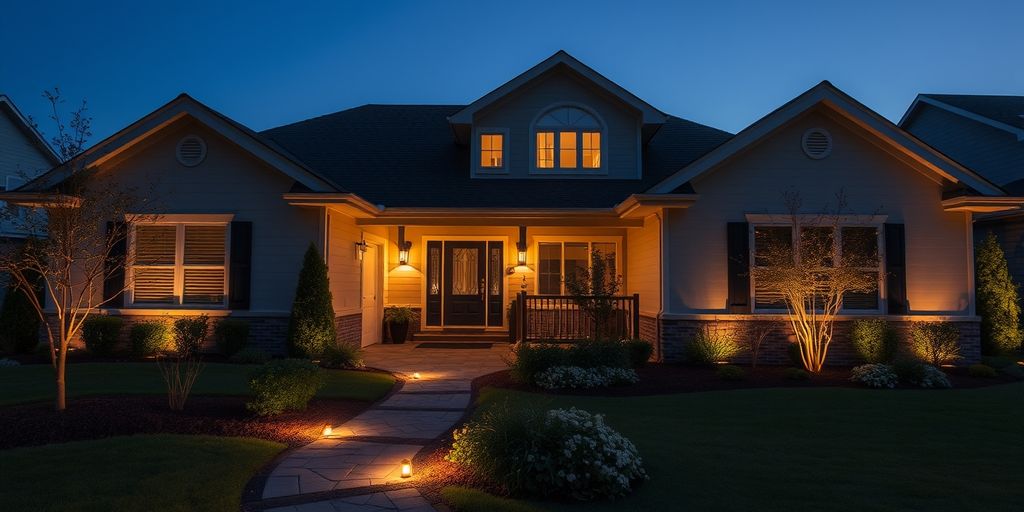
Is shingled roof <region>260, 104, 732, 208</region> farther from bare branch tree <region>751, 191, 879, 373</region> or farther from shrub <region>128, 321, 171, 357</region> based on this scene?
shrub <region>128, 321, 171, 357</region>

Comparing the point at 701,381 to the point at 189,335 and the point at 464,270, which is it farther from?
the point at 189,335

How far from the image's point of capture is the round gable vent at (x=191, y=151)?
10867 mm

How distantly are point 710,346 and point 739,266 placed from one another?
157 centimetres

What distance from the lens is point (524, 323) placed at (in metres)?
11.3

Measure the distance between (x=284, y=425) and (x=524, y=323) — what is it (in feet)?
19.3

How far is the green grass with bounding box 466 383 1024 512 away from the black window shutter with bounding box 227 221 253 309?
18.3ft

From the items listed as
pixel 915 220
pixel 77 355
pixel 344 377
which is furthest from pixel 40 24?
pixel 915 220

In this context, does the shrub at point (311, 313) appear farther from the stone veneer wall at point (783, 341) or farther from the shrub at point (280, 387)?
the stone veneer wall at point (783, 341)

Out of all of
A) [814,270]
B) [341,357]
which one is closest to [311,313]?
[341,357]

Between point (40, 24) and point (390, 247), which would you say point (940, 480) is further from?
point (40, 24)

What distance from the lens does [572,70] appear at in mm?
13094

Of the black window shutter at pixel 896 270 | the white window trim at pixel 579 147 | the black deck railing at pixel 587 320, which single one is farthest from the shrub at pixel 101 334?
the black window shutter at pixel 896 270

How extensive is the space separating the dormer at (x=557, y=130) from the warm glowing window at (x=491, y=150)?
2 cm

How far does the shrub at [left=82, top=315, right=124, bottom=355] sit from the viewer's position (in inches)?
399
